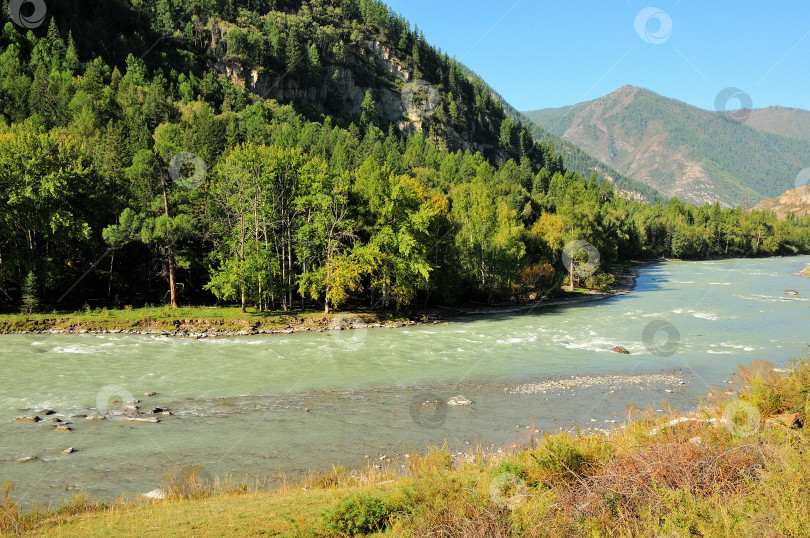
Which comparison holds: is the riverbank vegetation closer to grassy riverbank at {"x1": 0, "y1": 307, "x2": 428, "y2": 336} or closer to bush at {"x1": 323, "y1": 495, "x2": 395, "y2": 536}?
grassy riverbank at {"x1": 0, "y1": 307, "x2": 428, "y2": 336}

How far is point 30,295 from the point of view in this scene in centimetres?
3938

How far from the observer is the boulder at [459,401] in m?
24.0

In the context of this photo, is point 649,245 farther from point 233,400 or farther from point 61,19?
point 61,19

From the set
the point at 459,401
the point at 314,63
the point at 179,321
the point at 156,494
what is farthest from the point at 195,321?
the point at 314,63

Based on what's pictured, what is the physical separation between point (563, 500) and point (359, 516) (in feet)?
12.8

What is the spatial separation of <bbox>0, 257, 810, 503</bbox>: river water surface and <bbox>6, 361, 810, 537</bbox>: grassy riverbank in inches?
173

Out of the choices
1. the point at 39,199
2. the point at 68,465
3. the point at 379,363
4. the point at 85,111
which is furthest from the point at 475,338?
the point at 85,111

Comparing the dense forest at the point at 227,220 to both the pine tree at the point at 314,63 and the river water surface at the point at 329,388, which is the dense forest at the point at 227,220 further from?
the pine tree at the point at 314,63

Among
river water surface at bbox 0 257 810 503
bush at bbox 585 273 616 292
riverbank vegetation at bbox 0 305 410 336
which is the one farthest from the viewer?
bush at bbox 585 273 616 292

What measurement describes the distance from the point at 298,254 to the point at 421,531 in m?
39.8

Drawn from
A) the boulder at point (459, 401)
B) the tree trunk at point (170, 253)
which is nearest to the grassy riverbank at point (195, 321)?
the tree trunk at point (170, 253)

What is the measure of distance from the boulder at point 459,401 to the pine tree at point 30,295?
35.5 metres

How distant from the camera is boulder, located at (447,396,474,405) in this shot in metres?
24.0

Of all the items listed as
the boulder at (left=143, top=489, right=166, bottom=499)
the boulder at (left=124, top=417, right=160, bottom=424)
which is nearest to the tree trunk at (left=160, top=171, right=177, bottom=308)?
the boulder at (left=124, top=417, right=160, bottom=424)
